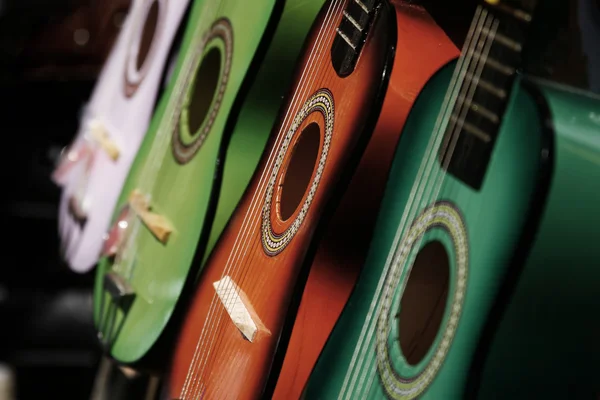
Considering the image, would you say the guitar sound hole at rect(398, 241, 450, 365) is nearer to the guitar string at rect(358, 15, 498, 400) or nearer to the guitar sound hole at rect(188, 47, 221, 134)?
the guitar string at rect(358, 15, 498, 400)

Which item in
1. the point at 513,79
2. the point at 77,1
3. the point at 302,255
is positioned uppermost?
the point at 513,79

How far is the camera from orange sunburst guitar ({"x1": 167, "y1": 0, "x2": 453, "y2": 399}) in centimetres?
74

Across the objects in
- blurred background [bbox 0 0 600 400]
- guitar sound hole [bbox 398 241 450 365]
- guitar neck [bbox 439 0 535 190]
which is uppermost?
guitar neck [bbox 439 0 535 190]

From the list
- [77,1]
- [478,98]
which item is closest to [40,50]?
[77,1]

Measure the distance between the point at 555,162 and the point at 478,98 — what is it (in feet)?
0.35

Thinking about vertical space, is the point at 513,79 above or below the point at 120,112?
above

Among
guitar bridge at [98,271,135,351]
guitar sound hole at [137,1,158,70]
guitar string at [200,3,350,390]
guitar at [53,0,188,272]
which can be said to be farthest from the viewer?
guitar sound hole at [137,1,158,70]

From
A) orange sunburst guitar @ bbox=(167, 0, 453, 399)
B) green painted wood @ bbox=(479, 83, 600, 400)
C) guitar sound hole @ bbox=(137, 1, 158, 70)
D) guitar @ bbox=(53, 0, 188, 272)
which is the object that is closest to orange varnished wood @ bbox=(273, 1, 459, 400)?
orange sunburst guitar @ bbox=(167, 0, 453, 399)

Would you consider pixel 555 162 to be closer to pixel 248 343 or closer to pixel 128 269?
pixel 248 343

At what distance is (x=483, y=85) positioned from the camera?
2.05ft

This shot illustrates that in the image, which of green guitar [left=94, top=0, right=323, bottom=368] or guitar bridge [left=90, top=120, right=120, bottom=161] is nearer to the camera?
green guitar [left=94, top=0, right=323, bottom=368]

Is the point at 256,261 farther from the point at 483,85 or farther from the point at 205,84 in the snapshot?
the point at 205,84

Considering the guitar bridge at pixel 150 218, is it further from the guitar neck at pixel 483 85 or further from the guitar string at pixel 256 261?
the guitar neck at pixel 483 85

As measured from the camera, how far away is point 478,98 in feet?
2.06
